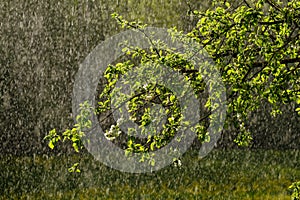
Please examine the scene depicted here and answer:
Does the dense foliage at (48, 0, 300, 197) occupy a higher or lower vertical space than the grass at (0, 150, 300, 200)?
higher

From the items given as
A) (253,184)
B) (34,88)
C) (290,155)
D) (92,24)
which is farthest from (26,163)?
(290,155)

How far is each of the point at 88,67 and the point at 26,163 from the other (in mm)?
3464

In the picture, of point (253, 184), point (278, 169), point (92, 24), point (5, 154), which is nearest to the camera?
point (253, 184)

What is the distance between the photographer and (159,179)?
36.3 feet

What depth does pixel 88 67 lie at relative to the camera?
1467cm

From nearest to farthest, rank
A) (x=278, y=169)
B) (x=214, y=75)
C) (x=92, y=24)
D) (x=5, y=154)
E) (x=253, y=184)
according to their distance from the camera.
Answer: (x=214, y=75) < (x=253, y=184) < (x=278, y=169) < (x=5, y=154) < (x=92, y=24)

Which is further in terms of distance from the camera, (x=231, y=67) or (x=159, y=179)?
(x=159, y=179)

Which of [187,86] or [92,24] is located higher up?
[187,86]

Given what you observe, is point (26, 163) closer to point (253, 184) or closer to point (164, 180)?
point (164, 180)

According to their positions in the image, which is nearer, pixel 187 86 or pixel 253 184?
pixel 187 86

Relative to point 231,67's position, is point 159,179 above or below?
below

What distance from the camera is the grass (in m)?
9.59

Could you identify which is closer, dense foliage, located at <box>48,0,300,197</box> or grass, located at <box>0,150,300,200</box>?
dense foliage, located at <box>48,0,300,197</box>

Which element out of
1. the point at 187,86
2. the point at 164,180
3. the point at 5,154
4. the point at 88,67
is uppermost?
the point at 187,86
